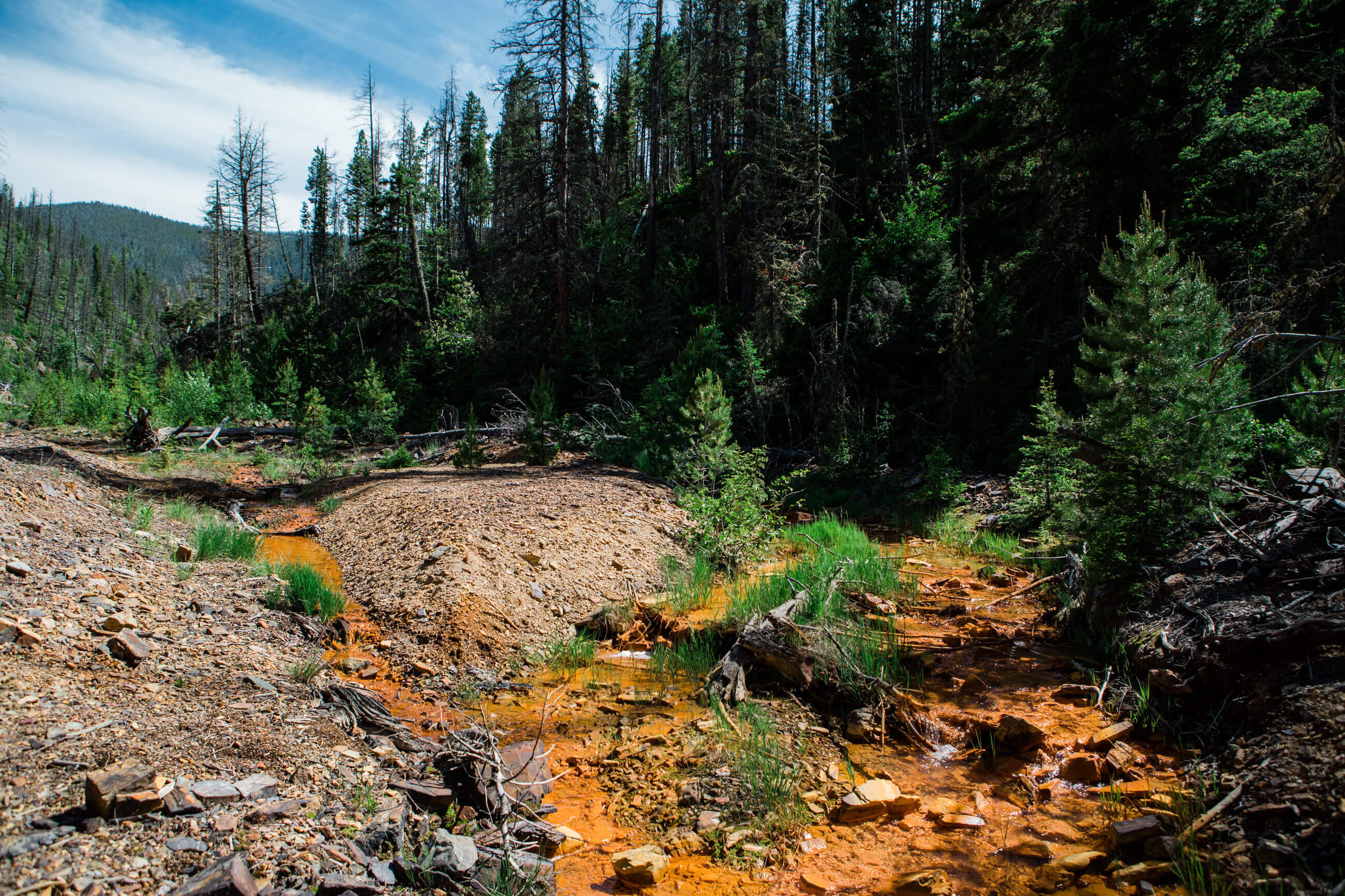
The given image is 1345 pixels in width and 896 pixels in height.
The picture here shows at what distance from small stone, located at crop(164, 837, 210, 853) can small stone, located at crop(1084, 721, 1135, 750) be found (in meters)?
4.95

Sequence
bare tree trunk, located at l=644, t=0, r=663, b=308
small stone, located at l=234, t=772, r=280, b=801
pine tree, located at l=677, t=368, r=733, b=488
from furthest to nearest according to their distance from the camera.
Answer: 1. bare tree trunk, located at l=644, t=0, r=663, b=308
2. pine tree, located at l=677, t=368, r=733, b=488
3. small stone, located at l=234, t=772, r=280, b=801

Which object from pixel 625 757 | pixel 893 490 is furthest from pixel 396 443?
pixel 625 757

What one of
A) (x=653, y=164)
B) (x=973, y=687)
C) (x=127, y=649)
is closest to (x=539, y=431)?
(x=127, y=649)

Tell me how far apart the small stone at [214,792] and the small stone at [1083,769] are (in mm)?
4595

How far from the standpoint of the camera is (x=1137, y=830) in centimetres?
325

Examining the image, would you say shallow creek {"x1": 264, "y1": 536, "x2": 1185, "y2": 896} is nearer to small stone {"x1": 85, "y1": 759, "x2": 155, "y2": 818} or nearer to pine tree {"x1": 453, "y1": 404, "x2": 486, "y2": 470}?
small stone {"x1": 85, "y1": 759, "x2": 155, "y2": 818}

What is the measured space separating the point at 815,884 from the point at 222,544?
7029 millimetres

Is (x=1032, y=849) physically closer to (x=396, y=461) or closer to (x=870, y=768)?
(x=870, y=768)

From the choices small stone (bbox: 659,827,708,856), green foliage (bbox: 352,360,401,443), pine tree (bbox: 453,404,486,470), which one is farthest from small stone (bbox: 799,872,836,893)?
green foliage (bbox: 352,360,401,443)

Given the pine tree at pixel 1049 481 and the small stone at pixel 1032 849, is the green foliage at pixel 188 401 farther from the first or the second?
the small stone at pixel 1032 849

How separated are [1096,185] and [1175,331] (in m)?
10.4

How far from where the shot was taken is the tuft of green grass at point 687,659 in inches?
220

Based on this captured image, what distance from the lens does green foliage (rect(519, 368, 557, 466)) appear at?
47.0ft

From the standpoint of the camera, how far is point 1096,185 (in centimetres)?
1455
